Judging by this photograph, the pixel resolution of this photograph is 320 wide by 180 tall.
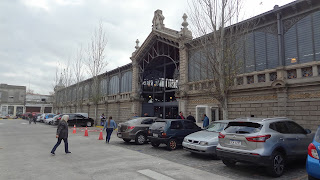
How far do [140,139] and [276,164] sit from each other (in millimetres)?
7963

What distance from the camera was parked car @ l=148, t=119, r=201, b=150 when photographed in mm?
10680

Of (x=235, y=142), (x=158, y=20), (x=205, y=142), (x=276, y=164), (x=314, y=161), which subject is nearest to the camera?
(x=314, y=161)

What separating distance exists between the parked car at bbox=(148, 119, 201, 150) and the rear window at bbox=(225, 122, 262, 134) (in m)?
4.12

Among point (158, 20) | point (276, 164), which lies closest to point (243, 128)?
point (276, 164)

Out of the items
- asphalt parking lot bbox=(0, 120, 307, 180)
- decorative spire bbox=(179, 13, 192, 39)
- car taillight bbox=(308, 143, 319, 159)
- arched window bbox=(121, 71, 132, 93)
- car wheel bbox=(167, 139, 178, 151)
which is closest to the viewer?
car taillight bbox=(308, 143, 319, 159)

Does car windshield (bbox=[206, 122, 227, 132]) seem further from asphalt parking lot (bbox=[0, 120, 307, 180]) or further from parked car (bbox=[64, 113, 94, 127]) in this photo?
parked car (bbox=[64, 113, 94, 127])

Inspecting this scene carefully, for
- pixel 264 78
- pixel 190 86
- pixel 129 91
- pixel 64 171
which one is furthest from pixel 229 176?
pixel 129 91

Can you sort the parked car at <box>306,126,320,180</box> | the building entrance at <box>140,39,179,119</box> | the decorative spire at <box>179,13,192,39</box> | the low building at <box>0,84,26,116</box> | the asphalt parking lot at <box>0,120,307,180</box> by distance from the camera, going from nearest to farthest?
1. the parked car at <box>306,126,320,180</box>
2. the asphalt parking lot at <box>0,120,307,180</box>
3. the decorative spire at <box>179,13,192,39</box>
4. the building entrance at <box>140,39,179,119</box>
5. the low building at <box>0,84,26,116</box>

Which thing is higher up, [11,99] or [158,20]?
[158,20]

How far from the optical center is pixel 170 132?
10781 mm

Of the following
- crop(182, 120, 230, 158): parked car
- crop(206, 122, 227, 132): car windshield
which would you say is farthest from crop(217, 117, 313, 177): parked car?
crop(206, 122, 227, 132): car windshield

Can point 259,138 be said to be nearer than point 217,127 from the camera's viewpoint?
Yes

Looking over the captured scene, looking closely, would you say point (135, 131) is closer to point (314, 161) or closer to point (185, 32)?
point (314, 161)

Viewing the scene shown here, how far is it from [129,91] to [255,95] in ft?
57.2
